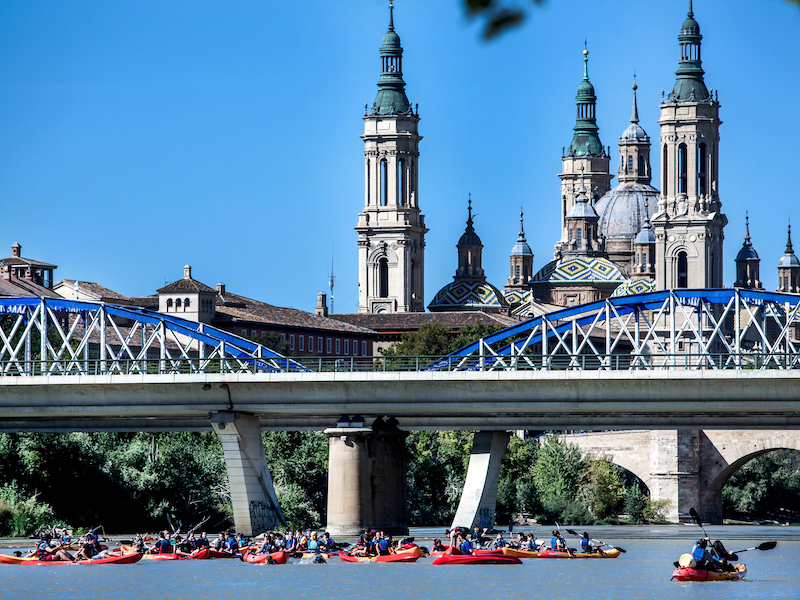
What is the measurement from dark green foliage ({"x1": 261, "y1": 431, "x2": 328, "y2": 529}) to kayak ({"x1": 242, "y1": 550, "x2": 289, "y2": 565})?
21627mm

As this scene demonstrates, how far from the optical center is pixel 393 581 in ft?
210

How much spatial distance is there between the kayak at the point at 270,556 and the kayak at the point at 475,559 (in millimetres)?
6263

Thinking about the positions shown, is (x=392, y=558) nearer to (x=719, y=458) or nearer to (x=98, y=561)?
(x=98, y=561)

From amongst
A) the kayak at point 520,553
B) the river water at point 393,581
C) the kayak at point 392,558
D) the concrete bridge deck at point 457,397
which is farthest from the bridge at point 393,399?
the kayak at point 392,558

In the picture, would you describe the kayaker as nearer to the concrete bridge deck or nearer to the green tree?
the concrete bridge deck

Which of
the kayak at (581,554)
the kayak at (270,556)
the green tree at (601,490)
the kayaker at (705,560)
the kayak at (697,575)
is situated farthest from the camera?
the green tree at (601,490)

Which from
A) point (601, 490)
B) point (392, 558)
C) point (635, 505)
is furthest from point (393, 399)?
point (635, 505)

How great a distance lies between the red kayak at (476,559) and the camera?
227 feet

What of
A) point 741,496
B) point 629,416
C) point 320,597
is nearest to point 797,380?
point 629,416

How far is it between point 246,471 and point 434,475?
25.1 metres

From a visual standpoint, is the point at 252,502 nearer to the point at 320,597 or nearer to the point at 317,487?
the point at 317,487

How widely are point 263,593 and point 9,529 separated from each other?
29060 millimetres

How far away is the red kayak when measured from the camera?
69.2 meters

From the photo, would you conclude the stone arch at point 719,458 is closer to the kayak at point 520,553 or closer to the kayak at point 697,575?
the kayak at point 520,553
